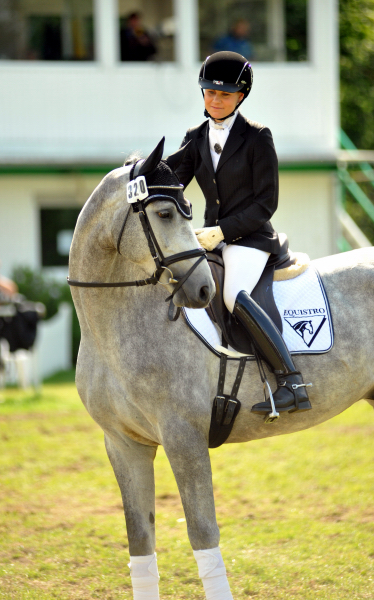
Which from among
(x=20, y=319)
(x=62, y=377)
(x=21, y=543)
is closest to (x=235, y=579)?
(x=21, y=543)

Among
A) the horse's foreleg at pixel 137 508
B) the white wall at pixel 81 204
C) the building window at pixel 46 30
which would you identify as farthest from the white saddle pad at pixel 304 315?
the building window at pixel 46 30

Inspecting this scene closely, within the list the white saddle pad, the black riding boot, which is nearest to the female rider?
the black riding boot

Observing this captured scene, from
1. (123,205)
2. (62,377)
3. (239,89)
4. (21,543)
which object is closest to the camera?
(123,205)

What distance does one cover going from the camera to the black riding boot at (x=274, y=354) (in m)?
3.42

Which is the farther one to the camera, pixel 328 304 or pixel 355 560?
pixel 355 560

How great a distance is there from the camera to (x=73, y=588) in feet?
14.0

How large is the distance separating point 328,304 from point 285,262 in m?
0.35

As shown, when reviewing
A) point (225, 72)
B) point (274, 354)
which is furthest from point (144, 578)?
point (225, 72)

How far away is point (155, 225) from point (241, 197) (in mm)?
713

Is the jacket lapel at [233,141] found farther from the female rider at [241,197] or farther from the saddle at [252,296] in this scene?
the saddle at [252,296]

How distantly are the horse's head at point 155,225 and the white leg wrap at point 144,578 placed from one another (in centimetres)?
151

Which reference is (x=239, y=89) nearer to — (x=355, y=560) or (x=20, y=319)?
(x=355, y=560)

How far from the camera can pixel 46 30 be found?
14.2 meters

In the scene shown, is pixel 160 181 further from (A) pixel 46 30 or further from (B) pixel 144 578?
(A) pixel 46 30
